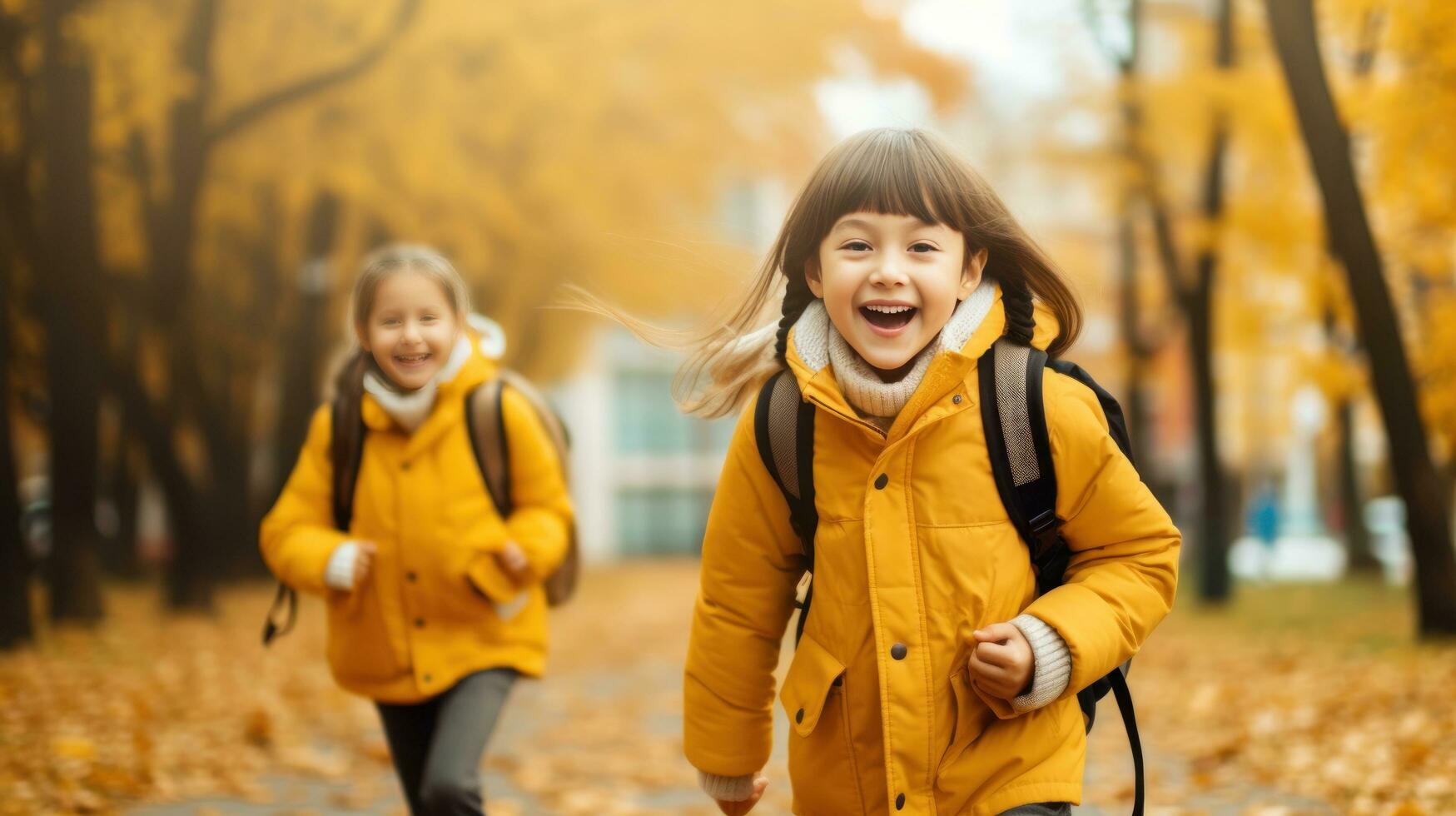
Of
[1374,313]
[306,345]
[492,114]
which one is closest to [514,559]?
[1374,313]

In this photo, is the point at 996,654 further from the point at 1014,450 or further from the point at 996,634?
the point at 1014,450

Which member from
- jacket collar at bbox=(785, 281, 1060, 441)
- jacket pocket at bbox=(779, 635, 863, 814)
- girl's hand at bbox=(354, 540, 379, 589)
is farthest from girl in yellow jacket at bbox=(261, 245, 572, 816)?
jacket collar at bbox=(785, 281, 1060, 441)

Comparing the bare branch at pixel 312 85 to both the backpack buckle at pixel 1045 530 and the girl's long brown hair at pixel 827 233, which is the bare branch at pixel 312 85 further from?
the backpack buckle at pixel 1045 530

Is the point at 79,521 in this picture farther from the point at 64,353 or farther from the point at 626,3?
the point at 626,3

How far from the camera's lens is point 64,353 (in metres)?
10.3

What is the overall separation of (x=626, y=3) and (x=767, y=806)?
28.2ft

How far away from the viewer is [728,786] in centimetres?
288

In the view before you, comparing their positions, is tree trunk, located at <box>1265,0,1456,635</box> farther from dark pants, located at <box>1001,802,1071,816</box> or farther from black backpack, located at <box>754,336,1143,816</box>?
dark pants, located at <box>1001,802,1071,816</box>

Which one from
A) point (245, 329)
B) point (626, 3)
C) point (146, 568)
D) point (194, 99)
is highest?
point (626, 3)

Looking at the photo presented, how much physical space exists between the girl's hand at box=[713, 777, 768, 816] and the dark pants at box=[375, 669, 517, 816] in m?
0.91

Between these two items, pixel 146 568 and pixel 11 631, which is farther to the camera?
pixel 146 568

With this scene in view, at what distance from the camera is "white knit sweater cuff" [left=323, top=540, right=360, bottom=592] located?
12.6 feet

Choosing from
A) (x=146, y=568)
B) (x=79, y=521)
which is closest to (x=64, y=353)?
(x=79, y=521)

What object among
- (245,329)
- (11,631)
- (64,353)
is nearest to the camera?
(11,631)
